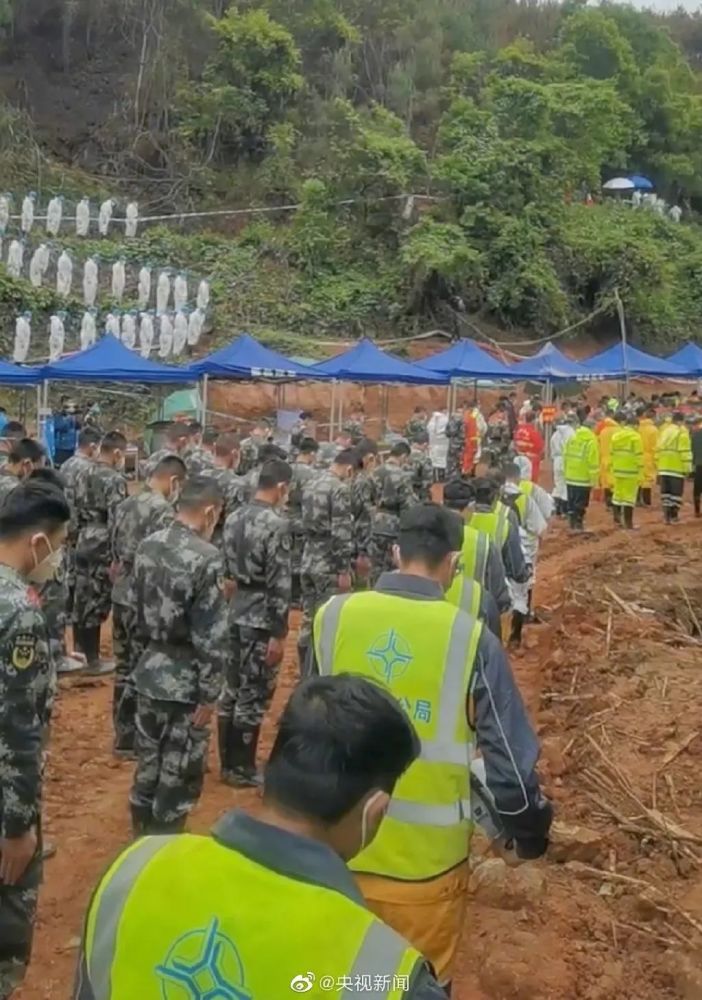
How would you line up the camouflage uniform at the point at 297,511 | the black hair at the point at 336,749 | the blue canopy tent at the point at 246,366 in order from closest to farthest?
the black hair at the point at 336,749 < the camouflage uniform at the point at 297,511 < the blue canopy tent at the point at 246,366

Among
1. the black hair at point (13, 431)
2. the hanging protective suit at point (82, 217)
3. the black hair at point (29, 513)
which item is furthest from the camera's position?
the hanging protective suit at point (82, 217)

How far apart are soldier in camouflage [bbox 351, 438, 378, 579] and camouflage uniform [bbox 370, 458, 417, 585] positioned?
0.39 feet

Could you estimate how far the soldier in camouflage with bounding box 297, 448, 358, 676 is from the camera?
30.1ft

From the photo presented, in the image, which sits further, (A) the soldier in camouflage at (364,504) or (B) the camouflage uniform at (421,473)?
(B) the camouflage uniform at (421,473)

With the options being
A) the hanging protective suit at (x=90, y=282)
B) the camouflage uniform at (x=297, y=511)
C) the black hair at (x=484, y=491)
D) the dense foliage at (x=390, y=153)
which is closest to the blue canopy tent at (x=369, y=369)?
the camouflage uniform at (x=297, y=511)

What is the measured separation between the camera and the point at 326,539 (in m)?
9.30

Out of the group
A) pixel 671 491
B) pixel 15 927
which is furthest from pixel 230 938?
pixel 671 491

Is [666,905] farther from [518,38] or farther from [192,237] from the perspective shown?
[518,38]

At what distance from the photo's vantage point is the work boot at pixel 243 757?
7031 millimetres

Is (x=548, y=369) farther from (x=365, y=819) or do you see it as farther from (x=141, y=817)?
(x=365, y=819)

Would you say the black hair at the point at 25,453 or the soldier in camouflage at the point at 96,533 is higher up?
the black hair at the point at 25,453

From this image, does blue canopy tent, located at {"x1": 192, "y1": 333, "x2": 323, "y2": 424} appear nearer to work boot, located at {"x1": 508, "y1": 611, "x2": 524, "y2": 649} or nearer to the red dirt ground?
the red dirt ground

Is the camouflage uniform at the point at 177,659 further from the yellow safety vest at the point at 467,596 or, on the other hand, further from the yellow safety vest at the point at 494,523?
the yellow safety vest at the point at 494,523

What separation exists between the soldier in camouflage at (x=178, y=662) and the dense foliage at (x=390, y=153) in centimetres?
2754
